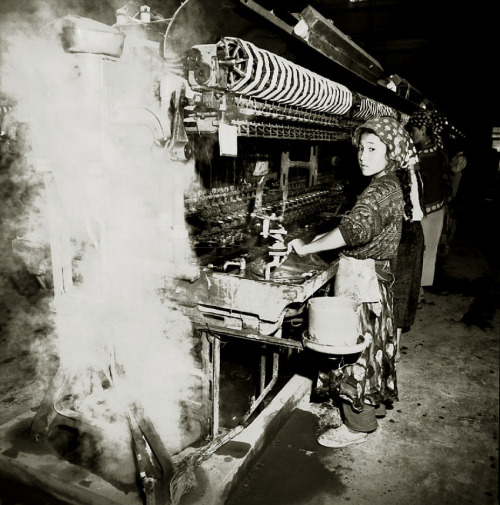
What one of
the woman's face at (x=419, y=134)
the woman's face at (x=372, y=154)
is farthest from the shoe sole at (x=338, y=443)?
the woman's face at (x=419, y=134)

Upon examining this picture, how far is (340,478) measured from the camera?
9.29ft

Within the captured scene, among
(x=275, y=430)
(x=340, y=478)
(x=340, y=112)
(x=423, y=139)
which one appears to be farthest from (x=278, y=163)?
(x=340, y=478)

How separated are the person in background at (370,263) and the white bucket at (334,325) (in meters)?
0.37

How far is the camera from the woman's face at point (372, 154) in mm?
2816

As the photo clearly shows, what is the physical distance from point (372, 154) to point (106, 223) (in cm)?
181

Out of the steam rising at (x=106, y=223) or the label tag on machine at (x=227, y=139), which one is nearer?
the steam rising at (x=106, y=223)

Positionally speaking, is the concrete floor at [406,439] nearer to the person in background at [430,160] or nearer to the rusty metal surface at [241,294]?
the rusty metal surface at [241,294]

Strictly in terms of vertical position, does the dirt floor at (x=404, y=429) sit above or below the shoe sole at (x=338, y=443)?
below

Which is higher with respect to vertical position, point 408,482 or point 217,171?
point 217,171

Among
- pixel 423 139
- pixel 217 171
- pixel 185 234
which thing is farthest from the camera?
pixel 423 139

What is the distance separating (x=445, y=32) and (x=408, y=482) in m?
12.1

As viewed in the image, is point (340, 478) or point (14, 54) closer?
point (340, 478)

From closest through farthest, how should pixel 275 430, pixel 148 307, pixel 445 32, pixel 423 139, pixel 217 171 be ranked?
pixel 148 307, pixel 275 430, pixel 217 171, pixel 423 139, pixel 445 32

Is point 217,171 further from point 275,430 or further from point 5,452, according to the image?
point 5,452
